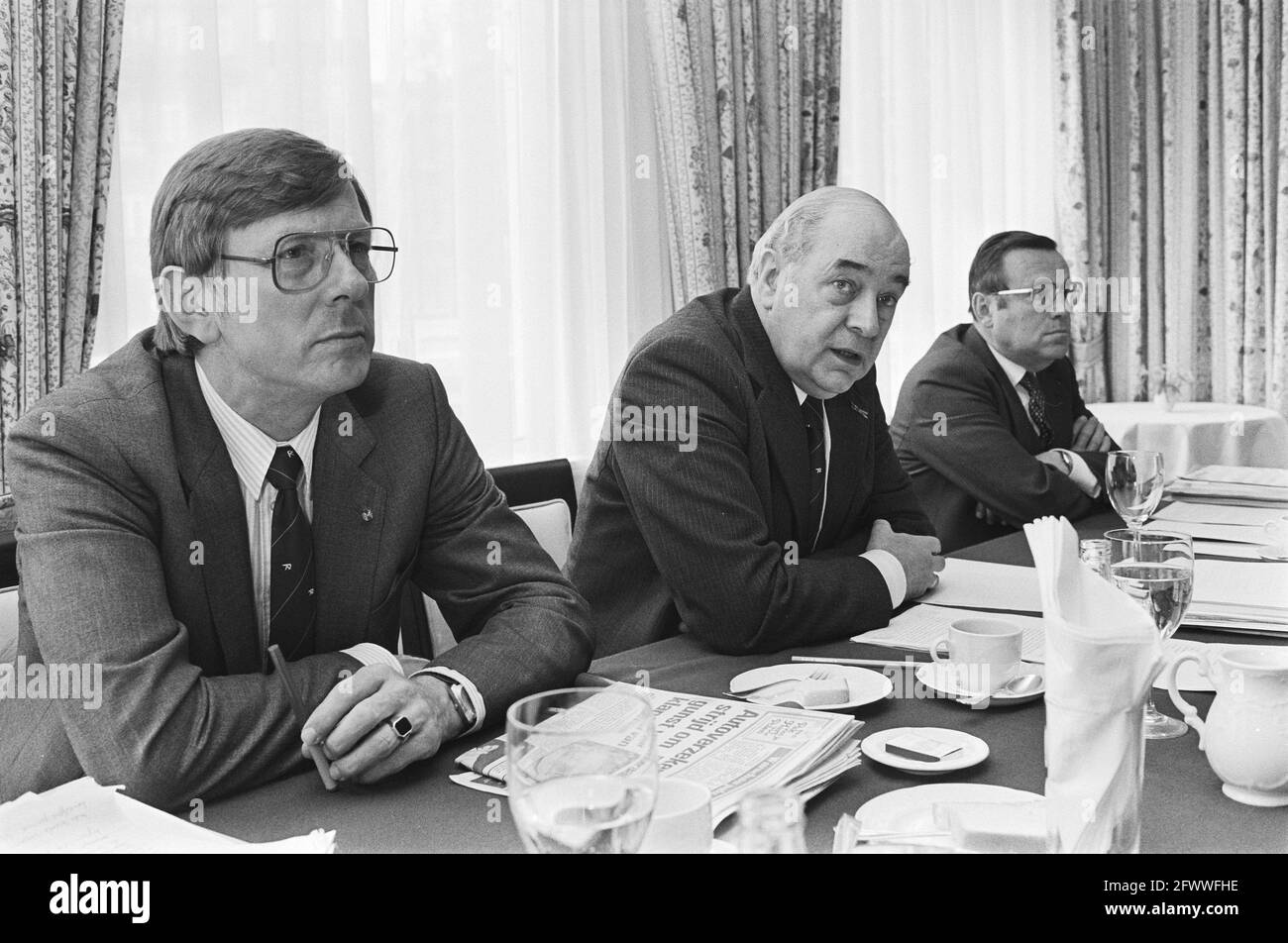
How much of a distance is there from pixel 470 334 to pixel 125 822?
2403mm

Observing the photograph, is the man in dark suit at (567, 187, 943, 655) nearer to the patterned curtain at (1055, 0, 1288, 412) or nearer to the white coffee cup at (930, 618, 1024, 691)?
the white coffee cup at (930, 618, 1024, 691)

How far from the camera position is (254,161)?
1.44m

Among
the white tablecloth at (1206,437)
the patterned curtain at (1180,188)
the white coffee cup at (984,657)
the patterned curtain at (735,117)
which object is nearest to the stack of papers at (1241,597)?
the white coffee cup at (984,657)

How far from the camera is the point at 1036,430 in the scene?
128 inches

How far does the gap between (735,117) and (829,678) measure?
2964 millimetres

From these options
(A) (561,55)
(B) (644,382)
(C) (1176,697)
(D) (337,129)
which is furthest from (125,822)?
(A) (561,55)

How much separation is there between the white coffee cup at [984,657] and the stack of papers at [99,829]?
0.72 metres

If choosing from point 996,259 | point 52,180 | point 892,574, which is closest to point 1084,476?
point 996,259

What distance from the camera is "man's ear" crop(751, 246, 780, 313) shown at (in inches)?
82.0

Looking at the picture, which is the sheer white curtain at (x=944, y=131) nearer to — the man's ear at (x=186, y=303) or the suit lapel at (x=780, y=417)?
the suit lapel at (x=780, y=417)

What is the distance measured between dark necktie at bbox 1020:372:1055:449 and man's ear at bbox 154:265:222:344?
2427 mm

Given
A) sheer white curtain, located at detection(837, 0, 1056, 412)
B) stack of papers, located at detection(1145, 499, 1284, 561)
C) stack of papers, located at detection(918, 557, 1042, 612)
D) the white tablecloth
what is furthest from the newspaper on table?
sheer white curtain, located at detection(837, 0, 1056, 412)

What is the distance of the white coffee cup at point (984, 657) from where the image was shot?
4.21 feet
